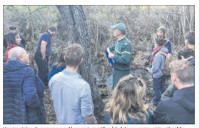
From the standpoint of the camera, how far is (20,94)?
3170 mm

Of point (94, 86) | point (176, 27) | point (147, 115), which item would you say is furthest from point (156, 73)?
point (176, 27)

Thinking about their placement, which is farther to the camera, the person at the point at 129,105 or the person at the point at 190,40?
the person at the point at 190,40

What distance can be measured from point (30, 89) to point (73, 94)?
1.94 ft

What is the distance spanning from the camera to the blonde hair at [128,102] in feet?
8.16

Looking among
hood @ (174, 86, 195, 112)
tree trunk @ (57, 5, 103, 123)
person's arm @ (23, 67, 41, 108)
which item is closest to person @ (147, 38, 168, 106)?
tree trunk @ (57, 5, 103, 123)

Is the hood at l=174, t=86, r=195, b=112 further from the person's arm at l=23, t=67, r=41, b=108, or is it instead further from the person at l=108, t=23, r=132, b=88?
the person at l=108, t=23, r=132, b=88

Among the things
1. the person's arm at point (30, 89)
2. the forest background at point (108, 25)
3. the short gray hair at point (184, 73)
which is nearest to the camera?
the short gray hair at point (184, 73)

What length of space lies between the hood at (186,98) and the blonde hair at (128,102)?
1.19 feet

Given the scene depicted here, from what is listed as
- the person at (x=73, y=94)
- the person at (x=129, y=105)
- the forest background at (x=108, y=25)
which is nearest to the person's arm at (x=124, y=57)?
the person at (x=73, y=94)

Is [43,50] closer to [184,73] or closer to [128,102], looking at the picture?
[128,102]

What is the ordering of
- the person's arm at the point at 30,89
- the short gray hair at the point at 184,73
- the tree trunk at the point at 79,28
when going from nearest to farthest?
the short gray hair at the point at 184,73 → the person's arm at the point at 30,89 → the tree trunk at the point at 79,28

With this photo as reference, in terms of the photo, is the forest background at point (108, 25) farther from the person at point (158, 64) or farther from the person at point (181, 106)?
the person at point (181, 106)

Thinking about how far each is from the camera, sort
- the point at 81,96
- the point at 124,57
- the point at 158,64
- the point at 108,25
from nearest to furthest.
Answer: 1. the point at 81,96
2. the point at 124,57
3. the point at 158,64
4. the point at 108,25

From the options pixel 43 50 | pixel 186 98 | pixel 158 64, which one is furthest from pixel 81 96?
pixel 43 50
